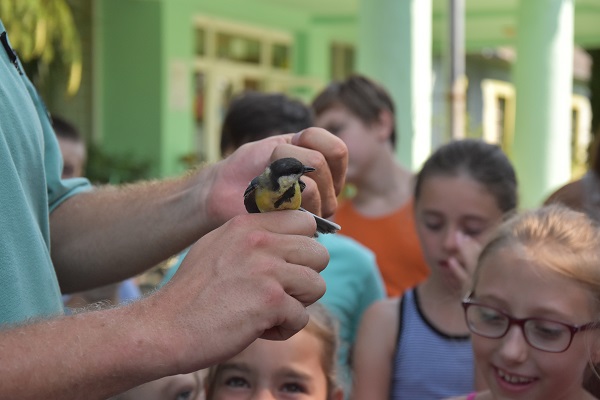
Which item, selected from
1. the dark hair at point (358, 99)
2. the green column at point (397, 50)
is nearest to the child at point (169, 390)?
the dark hair at point (358, 99)

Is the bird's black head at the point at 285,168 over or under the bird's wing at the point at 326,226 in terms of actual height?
over

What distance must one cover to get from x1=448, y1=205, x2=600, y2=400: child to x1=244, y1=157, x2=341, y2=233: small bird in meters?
1.01

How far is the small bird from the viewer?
5.30 ft

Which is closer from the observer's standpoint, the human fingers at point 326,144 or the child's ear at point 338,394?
the human fingers at point 326,144

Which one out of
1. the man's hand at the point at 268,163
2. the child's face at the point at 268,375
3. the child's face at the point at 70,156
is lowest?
the child's face at the point at 268,375

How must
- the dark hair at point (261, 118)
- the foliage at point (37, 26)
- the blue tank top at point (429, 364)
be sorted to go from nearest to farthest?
the blue tank top at point (429, 364) → the dark hair at point (261, 118) → the foliage at point (37, 26)

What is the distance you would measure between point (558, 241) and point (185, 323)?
59.6 inches

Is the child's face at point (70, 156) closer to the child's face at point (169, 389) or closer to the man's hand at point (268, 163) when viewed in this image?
the child's face at point (169, 389)

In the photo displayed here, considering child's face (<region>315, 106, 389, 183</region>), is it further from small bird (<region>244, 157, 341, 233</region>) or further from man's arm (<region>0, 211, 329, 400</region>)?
man's arm (<region>0, 211, 329, 400</region>)

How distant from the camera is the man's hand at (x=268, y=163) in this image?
6.32ft

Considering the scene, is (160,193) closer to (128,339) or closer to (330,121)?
(128,339)

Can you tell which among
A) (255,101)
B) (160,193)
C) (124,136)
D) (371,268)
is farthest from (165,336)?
(124,136)

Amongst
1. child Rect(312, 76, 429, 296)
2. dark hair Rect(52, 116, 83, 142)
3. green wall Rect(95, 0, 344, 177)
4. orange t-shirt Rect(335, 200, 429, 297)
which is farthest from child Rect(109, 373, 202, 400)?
green wall Rect(95, 0, 344, 177)

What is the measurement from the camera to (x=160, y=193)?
2330 millimetres
